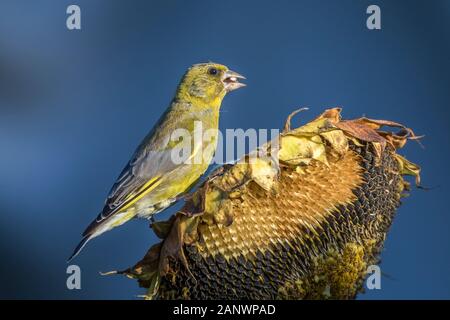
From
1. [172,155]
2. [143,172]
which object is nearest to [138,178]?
[143,172]

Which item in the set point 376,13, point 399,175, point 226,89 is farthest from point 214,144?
point 399,175

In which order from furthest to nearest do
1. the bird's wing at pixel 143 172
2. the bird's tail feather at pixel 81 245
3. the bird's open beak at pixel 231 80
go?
the bird's open beak at pixel 231 80 < the bird's wing at pixel 143 172 < the bird's tail feather at pixel 81 245

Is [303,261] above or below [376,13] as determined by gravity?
below

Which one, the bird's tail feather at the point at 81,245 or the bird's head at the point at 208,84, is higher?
the bird's head at the point at 208,84

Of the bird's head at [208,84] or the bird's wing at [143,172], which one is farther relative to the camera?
the bird's head at [208,84]

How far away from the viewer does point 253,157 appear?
2447 millimetres

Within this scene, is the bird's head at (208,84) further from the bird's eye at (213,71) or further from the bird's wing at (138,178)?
the bird's wing at (138,178)

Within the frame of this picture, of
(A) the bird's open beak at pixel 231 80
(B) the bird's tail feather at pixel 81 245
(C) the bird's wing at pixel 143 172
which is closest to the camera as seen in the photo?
(B) the bird's tail feather at pixel 81 245

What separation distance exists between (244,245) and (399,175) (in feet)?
2.07

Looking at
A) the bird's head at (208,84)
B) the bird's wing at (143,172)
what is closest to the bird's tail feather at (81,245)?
the bird's wing at (143,172)

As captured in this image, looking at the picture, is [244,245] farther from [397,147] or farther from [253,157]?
[397,147]

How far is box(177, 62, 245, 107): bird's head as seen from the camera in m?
4.29

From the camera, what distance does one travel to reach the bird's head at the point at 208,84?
4.29 metres

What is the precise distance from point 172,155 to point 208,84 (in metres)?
0.54
